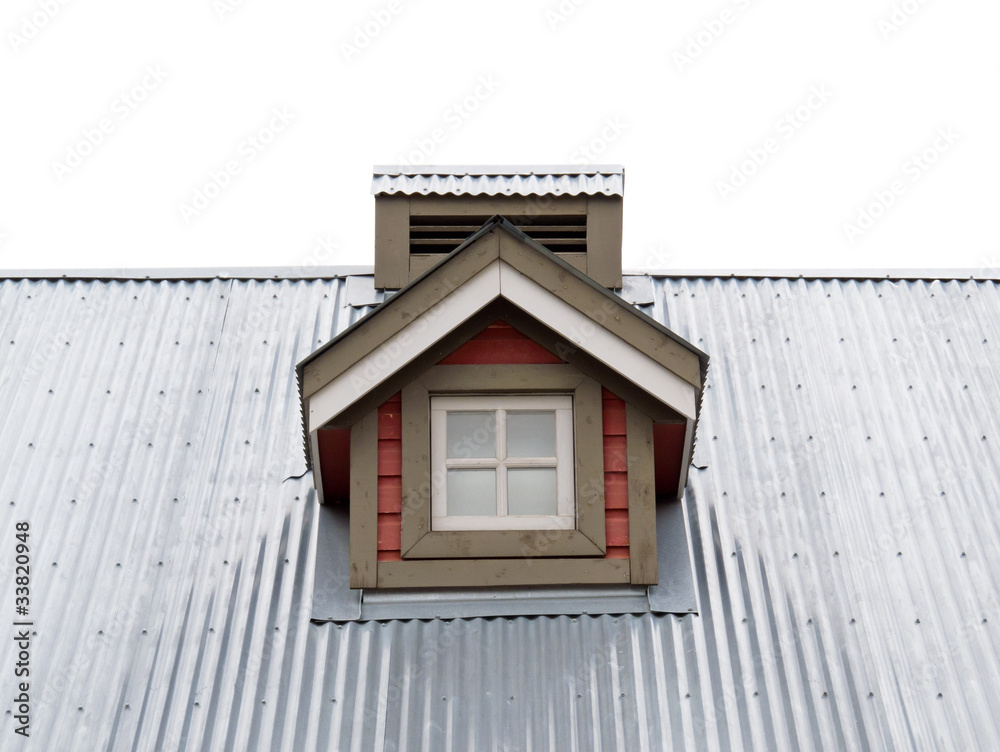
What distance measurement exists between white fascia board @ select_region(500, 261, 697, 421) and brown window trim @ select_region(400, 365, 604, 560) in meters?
0.24

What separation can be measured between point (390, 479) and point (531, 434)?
2.62ft

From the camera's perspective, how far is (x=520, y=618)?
5711 millimetres

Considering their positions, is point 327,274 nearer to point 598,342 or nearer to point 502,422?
point 502,422

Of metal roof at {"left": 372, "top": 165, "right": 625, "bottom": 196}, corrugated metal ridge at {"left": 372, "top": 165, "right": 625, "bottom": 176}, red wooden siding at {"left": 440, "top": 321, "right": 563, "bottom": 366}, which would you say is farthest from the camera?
corrugated metal ridge at {"left": 372, "top": 165, "right": 625, "bottom": 176}

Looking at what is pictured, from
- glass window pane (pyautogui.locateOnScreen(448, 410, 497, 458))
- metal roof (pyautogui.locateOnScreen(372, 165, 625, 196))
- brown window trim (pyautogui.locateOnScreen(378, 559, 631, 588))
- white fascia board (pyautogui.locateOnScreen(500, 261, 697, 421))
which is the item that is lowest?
brown window trim (pyautogui.locateOnScreen(378, 559, 631, 588))

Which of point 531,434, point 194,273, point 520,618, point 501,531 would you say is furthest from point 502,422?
point 194,273

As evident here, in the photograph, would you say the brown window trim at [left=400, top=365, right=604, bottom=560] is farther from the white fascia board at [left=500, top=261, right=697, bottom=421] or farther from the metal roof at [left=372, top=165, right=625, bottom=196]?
the metal roof at [left=372, top=165, right=625, bottom=196]

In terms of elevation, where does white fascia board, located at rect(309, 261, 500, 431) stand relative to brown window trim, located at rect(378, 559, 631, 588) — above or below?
above

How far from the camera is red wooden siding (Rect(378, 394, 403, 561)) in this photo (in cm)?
582

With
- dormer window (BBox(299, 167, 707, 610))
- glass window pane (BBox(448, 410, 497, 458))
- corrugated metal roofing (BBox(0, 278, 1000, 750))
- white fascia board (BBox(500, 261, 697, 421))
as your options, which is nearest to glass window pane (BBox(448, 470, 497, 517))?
dormer window (BBox(299, 167, 707, 610))

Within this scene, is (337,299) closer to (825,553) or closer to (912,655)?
(825,553)

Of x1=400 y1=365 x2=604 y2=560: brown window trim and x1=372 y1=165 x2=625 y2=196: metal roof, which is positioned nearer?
x1=400 y1=365 x2=604 y2=560: brown window trim

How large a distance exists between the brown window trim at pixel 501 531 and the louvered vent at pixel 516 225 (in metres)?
2.23

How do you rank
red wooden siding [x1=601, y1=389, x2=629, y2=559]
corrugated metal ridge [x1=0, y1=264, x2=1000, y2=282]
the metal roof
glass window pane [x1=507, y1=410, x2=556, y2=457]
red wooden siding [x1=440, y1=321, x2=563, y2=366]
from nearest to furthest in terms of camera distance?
red wooden siding [x1=601, y1=389, x2=629, y2=559]
glass window pane [x1=507, y1=410, x2=556, y2=457]
red wooden siding [x1=440, y1=321, x2=563, y2=366]
the metal roof
corrugated metal ridge [x1=0, y1=264, x2=1000, y2=282]
